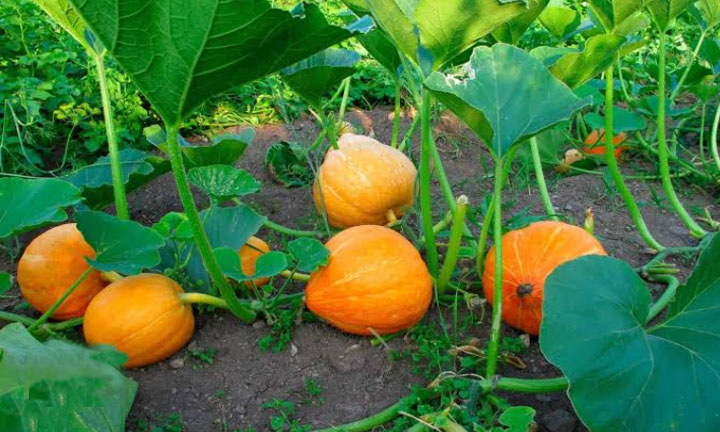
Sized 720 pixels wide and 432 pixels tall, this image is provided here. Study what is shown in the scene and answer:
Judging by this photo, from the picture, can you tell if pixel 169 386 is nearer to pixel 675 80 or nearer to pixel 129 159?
pixel 129 159

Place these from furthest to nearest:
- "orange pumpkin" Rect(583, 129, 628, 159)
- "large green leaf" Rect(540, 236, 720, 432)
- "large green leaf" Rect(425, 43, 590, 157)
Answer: "orange pumpkin" Rect(583, 129, 628, 159), "large green leaf" Rect(425, 43, 590, 157), "large green leaf" Rect(540, 236, 720, 432)

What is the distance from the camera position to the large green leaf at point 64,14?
63.7 inches

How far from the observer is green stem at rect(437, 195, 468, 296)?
1.57 meters

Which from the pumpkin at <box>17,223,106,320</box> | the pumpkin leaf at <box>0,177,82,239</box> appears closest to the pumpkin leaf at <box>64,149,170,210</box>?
the pumpkin at <box>17,223,106,320</box>

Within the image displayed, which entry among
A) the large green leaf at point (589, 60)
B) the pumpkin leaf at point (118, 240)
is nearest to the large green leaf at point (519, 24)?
the large green leaf at point (589, 60)

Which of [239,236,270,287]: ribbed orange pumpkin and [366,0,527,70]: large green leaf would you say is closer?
[366,0,527,70]: large green leaf

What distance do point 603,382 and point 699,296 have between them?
243 millimetres

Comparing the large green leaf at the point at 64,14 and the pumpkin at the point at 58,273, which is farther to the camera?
the pumpkin at the point at 58,273

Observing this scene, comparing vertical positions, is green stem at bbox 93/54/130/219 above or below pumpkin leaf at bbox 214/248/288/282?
above

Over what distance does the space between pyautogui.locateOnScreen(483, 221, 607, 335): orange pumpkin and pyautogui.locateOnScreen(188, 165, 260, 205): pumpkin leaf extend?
2.01 feet

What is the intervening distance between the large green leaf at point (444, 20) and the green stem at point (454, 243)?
326 millimetres

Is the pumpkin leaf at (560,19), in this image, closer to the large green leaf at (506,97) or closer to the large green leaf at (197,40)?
the large green leaf at (506,97)

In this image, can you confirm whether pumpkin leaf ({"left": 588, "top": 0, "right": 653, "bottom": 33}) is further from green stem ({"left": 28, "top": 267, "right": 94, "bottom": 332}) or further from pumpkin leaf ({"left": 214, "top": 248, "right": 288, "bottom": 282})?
green stem ({"left": 28, "top": 267, "right": 94, "bottom": 332})

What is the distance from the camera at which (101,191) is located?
1973mm
